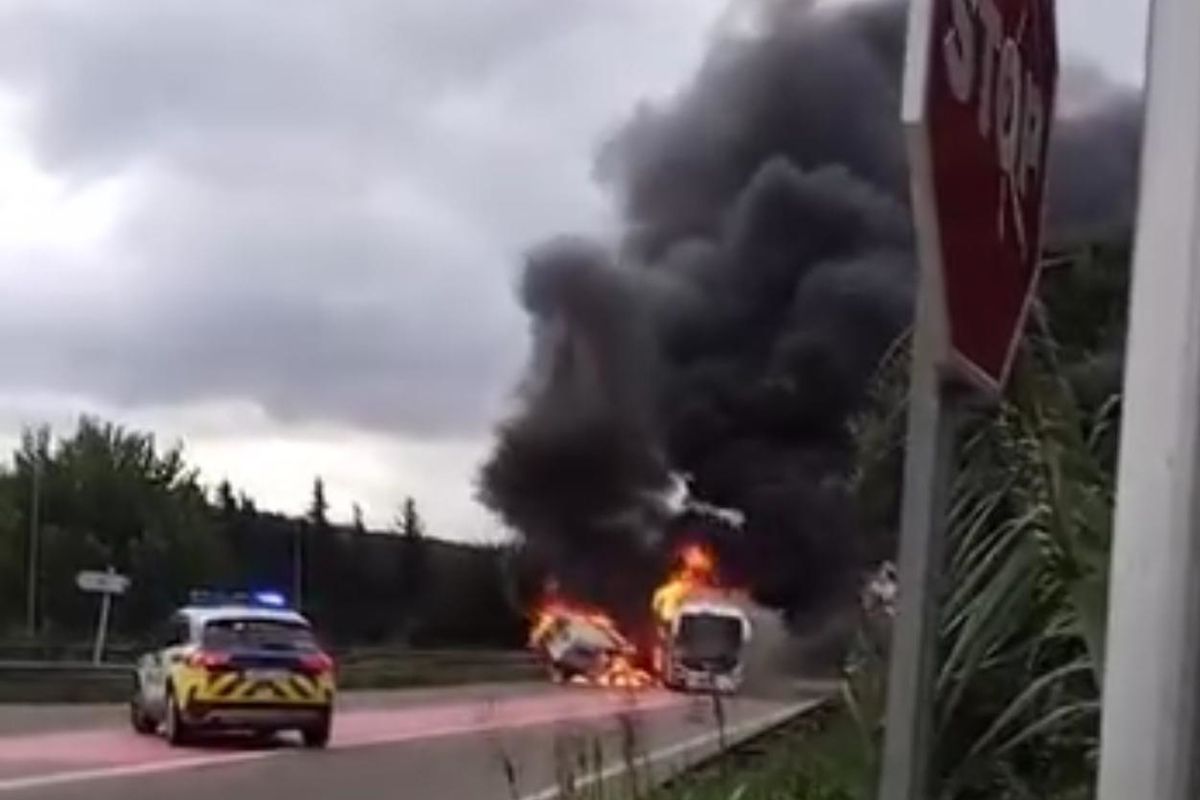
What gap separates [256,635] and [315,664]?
2.10ft

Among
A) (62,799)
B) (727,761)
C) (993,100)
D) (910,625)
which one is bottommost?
(62,799)

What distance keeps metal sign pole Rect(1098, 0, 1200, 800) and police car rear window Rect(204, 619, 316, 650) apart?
774 inches

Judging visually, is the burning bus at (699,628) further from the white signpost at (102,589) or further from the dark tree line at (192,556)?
the white signpost at (102,589)

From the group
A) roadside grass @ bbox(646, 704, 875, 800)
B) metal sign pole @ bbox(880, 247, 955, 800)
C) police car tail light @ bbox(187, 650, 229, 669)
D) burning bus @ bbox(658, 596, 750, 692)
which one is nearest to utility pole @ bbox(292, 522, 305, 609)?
police car tail light @ bbox(187, 650, 229, 669)

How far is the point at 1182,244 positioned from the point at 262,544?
35977 millimetres

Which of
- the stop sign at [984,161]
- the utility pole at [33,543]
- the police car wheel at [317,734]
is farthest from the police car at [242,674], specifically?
the utility pole at [33,543]

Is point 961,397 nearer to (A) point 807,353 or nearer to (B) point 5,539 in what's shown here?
(A) point 807,353

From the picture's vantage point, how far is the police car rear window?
21.2 meters

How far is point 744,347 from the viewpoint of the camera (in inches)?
513

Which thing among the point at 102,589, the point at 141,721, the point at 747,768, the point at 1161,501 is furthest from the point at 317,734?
the point at 1161,501

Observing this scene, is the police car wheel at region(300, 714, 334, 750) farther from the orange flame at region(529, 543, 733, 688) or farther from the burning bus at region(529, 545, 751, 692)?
the burning bus at region(529, 545, 751, 692)

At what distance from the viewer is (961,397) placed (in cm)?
201

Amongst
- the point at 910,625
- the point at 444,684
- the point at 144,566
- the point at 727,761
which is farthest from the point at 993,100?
the point at 144,566

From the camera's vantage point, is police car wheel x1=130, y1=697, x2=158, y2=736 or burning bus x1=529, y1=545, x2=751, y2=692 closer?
burning bus x1=529, y1=545, x2=751, y2=692
